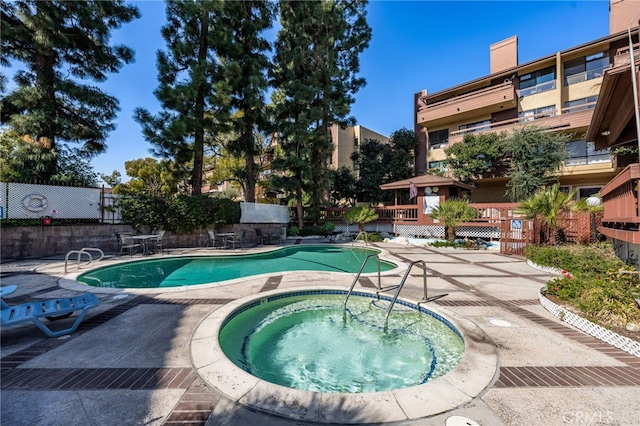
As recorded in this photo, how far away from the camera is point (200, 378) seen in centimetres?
275

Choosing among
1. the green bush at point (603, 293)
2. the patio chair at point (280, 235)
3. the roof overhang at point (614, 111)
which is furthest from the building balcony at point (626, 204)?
the patio chair at point (280, 235)

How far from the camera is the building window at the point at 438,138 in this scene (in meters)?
A: 24.6

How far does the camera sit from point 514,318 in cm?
454

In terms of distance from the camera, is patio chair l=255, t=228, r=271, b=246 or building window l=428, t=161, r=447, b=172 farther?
building window l=428, t=161, r=447, b=172

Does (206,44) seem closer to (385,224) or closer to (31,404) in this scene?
(385,224)

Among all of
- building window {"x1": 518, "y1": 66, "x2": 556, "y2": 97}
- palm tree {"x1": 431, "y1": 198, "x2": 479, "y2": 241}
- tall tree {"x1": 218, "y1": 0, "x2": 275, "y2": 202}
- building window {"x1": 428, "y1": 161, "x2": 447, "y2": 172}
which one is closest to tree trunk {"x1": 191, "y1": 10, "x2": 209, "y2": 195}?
tall tree {"x1": 218, "y1": 0, "x2": 275, "y2": 202}

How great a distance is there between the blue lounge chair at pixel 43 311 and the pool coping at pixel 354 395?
88.3 inches

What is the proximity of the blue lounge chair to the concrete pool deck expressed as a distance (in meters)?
0.17

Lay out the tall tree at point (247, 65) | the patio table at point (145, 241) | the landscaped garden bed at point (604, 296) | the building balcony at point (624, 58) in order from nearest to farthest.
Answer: the landscaped garden bed at point (604, 296) → the building balcony at point (624, 58) → the patio table at point (145, 241) → the tall tree at point (247, 65)

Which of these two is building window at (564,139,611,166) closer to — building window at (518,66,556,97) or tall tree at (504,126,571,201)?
tall tree at (504,126,571,201)

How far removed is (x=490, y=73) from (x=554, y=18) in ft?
47.1

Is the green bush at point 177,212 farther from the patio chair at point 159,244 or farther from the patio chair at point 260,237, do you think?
the patio chair at point 260,237

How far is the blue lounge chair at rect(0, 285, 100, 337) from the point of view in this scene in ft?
11.3

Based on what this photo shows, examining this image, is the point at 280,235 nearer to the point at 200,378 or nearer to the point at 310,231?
the point at 310,231
